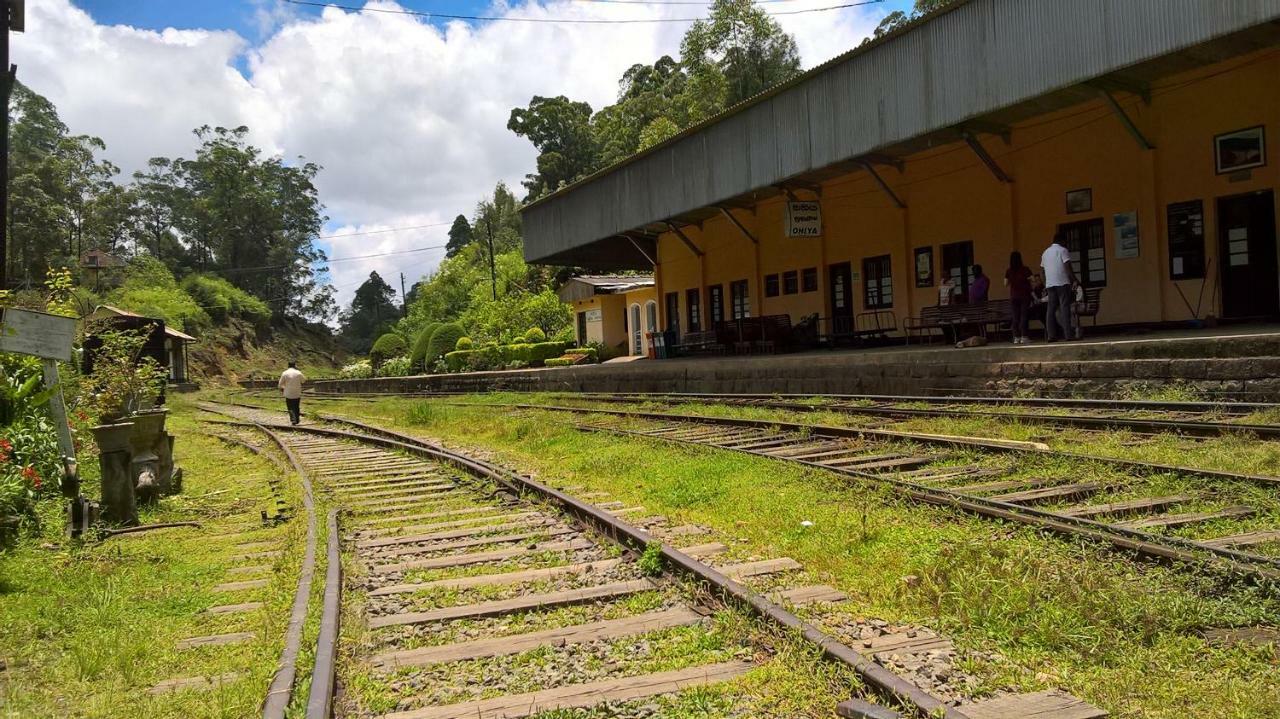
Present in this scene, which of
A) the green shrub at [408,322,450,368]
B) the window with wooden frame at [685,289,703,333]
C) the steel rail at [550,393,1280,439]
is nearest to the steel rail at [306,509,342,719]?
the steel rail at [550,393,1280,439]

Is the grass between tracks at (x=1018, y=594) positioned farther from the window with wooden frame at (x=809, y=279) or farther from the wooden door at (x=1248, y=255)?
the window with wooden frame at (x=809, y=279)

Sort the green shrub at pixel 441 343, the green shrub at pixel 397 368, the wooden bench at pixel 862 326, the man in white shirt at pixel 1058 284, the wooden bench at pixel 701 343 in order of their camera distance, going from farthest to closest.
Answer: the green shrub at pixel 397 368, the green shrub at pixel 441 343, the wooden bench at pixel 701 343, the wooden bench at pixel 862 326, the man in white shirt at pixel 1058 284

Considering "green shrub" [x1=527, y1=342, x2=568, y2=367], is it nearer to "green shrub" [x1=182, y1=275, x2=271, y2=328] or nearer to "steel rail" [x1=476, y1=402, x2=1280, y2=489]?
"steel rail" [x1=476, y1=402, x2=1280, y2=489]

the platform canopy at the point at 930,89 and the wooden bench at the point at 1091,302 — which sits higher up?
the platform canopy at the point at 930,89

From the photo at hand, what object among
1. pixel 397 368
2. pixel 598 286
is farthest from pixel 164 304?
pixel 598 286

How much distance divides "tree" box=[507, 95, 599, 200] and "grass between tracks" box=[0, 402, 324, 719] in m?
67.2

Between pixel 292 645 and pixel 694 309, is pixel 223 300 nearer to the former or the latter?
pixel 694 309

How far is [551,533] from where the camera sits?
19.8 feet

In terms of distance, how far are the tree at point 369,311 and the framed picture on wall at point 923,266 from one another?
287ft

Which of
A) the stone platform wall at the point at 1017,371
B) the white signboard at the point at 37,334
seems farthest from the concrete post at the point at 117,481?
the stone platform wall at the point at 1017,371

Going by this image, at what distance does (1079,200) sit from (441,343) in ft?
107

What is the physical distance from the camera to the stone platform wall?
9789mm

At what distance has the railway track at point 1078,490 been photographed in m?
4.55

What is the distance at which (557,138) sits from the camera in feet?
248
